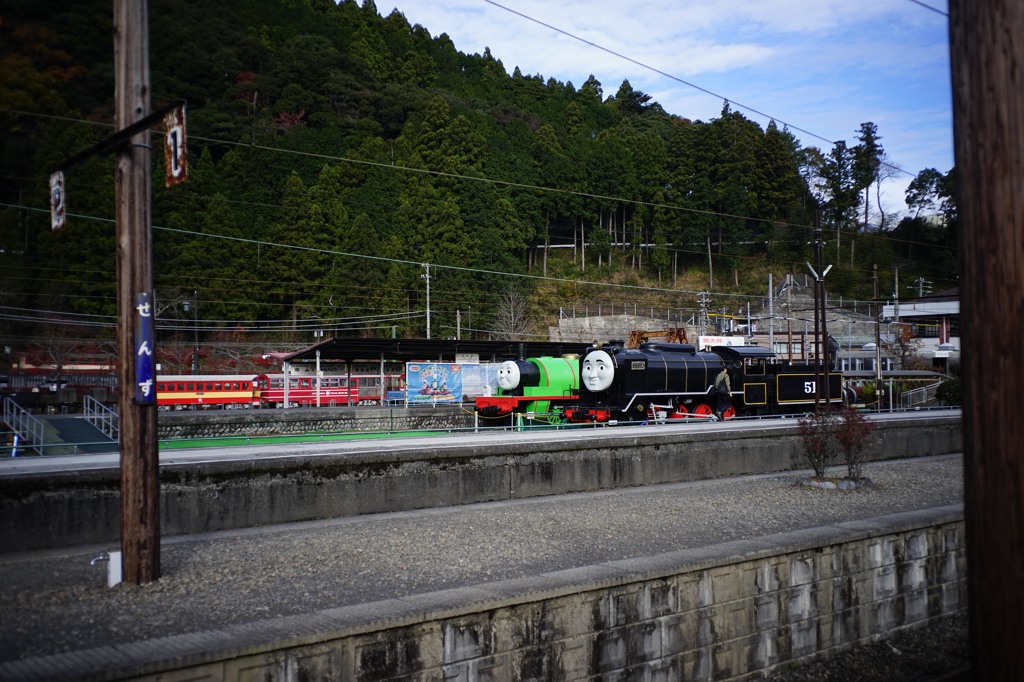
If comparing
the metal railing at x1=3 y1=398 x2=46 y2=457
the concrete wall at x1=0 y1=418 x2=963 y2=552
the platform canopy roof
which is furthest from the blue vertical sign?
the platform canopy roof

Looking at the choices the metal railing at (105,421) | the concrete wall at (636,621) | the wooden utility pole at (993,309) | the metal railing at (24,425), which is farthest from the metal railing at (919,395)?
the wooden utility pole at (993,309)

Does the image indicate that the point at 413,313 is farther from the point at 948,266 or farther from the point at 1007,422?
the point at 1007,422

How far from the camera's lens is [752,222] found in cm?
7150

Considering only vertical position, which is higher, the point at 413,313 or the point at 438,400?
the point at 413,313

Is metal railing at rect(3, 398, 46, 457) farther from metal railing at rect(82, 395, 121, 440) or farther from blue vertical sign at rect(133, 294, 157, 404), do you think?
blue vertical sign at rect(133, 294, 157, 404)

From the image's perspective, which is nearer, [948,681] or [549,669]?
[948,681]

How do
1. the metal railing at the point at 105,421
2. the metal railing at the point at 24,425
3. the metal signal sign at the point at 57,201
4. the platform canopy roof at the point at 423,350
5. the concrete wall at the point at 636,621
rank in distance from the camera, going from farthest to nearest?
the platform canopy roof at the point at 423,350, the metal railing at the point at 105,421, the metal railing at the point at 24,425, the metal signal sign at the point at 57,201, the concrete wall at the point at 636,621

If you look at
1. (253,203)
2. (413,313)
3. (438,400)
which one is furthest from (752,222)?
(438,400)

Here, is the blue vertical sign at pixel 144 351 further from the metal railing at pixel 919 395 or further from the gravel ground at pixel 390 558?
the metal railing at pixel 919 395

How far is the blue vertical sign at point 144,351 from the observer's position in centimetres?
751

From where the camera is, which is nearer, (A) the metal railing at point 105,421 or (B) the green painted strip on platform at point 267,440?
(B) the green painted strip on platform at point 267,440

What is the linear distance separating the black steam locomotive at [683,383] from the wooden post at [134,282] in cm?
1827

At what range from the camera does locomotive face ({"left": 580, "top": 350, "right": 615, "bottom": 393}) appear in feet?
82.4

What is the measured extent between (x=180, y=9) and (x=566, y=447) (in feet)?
211
